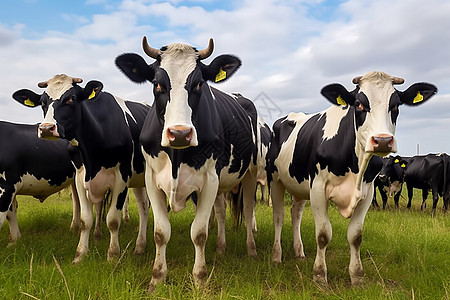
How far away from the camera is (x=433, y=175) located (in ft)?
43.1

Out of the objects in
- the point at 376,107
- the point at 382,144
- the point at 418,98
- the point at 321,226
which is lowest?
the point at 321,226

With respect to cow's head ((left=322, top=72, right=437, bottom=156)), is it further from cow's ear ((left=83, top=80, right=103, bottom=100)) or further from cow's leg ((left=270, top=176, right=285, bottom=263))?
cow's ear ((left=83, top=80, right=103, bottom=100))

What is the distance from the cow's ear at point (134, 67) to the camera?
4.27 m

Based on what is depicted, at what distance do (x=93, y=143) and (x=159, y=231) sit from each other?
1632mm

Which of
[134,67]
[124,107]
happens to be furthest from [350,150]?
[124,107]

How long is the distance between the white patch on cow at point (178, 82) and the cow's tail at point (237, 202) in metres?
3.41

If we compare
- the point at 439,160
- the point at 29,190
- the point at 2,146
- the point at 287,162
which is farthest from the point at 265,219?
the point at 439,160

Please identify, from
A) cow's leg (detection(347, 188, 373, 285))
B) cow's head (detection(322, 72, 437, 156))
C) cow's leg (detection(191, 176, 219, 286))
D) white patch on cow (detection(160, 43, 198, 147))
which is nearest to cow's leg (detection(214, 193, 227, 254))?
cow's leg (detection(191, 176, 219, 286))

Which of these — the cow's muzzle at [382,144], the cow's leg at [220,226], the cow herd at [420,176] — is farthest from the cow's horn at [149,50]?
the cow herd at [420,176]

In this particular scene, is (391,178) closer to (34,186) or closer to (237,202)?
(237,202)

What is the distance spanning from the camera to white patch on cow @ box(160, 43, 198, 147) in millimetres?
3510

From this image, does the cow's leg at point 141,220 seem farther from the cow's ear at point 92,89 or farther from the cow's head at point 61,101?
the cow's ear at point 92,89

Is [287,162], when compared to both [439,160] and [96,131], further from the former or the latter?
[439,160]

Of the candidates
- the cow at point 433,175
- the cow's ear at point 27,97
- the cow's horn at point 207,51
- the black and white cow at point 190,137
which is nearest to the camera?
the black and white cow at point 190,137
